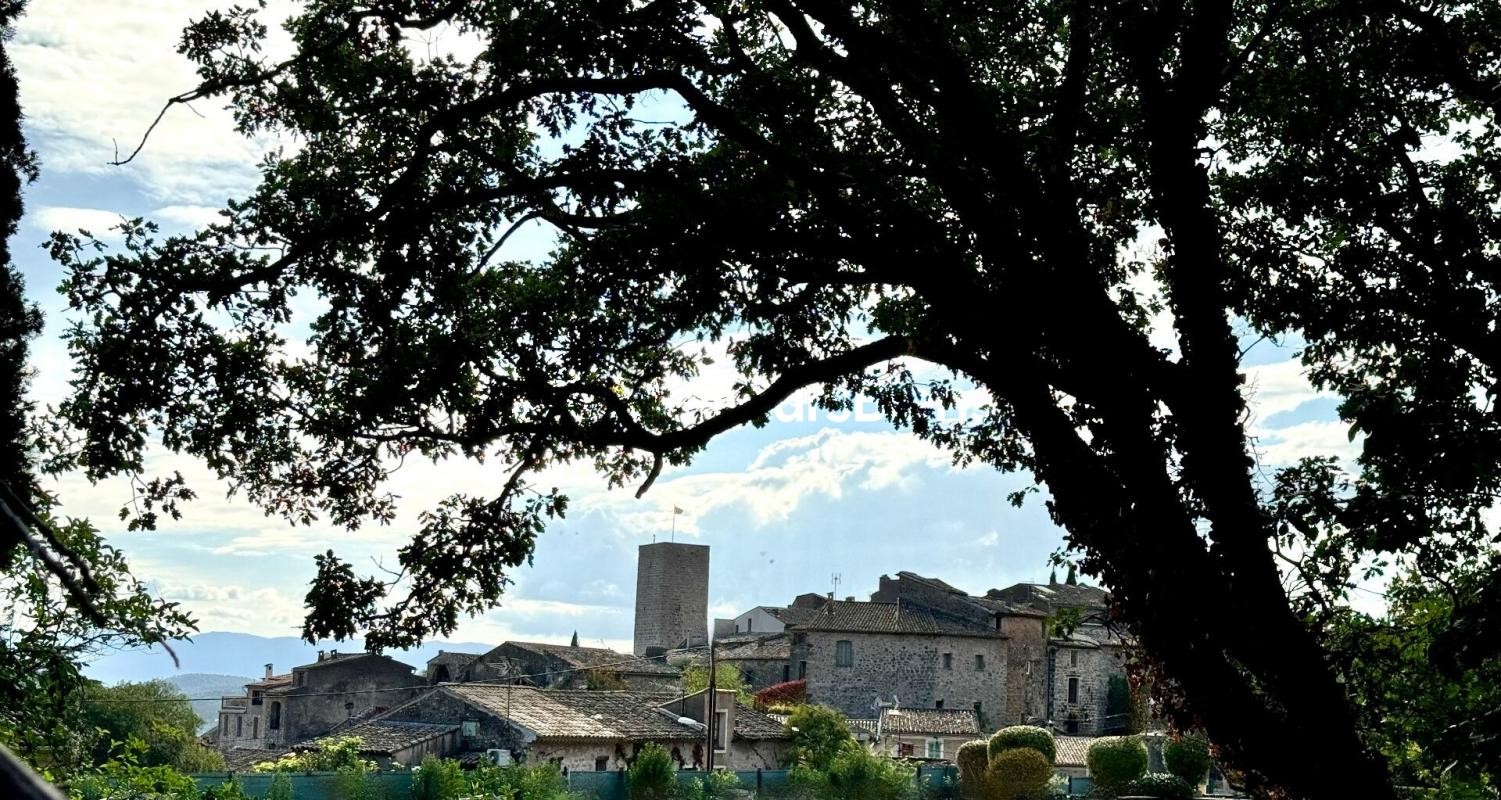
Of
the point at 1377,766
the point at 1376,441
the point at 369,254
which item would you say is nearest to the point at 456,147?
the point at 369,254

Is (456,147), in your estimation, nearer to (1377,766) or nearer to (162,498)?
(162,498)

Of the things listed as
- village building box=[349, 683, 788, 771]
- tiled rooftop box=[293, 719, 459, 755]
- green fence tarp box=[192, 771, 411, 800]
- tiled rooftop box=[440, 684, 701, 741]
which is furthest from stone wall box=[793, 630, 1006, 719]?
green fence tarp box=[192, 771, 411, 800]

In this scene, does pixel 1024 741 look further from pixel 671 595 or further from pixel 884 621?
pixel 671 595

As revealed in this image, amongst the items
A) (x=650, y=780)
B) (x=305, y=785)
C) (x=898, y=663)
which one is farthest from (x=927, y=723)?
(x=305, y=785)

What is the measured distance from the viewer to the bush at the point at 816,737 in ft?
170

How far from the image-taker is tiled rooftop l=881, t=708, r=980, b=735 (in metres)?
61.2

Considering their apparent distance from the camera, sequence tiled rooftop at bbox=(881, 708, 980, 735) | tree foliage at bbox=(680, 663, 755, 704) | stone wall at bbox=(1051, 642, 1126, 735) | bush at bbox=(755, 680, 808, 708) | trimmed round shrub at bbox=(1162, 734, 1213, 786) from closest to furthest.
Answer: trimmed round shrub at bbox=(1162, 734, 1213, 786), tiled rooftop at bbox=(881, 708, 980, 735), tree foliage at bbox=(680, 663, 755, 704), bush at bbox=(755, 680, 808, 708), stone wall at bbox=(1051, 642, 1126, 735)

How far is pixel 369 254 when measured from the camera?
1035 cm

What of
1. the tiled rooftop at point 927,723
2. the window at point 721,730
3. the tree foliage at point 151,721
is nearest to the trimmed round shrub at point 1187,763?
the tiled rooftop at point 927,723

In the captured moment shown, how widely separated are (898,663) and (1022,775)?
20.8m

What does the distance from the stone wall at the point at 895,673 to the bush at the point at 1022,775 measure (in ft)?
65.8

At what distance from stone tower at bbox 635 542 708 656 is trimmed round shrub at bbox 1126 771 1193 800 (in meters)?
64.8

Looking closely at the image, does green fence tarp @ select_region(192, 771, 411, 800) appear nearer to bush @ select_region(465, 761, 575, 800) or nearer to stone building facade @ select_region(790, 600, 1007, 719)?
bush @ select_region(465, 761, 575, 800)

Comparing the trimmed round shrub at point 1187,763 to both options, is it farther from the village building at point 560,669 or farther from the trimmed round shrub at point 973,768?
the village building at point 560,669
